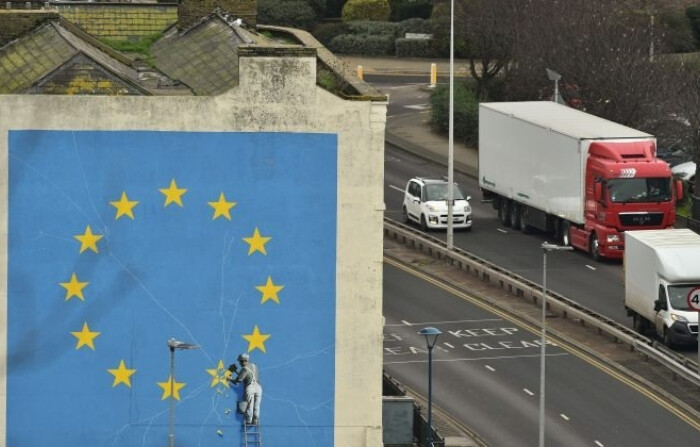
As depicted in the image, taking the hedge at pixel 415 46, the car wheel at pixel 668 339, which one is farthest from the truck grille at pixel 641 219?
the hedge at pixel 415 46

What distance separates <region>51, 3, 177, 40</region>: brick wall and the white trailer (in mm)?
17170

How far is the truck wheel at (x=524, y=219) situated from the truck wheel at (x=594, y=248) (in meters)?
4.71

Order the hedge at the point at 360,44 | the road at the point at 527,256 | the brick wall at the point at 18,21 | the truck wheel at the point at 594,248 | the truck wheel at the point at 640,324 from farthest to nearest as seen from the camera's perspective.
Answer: the hedge at the point at 360,44, the truck wheel at the point at 594,248, the road at the point at 527,256, the truck wheel at the point at 640,324, the brick wall at the point at 18,21

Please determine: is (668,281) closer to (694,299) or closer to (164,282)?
(694,299)

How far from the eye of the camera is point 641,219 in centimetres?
7594

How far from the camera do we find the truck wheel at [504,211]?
83.8 meters

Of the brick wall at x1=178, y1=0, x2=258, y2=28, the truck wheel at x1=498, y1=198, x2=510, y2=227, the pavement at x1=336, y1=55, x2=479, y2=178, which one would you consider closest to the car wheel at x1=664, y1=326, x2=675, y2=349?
the brick wall at x1=178, y1=0, x2=258, y2=28

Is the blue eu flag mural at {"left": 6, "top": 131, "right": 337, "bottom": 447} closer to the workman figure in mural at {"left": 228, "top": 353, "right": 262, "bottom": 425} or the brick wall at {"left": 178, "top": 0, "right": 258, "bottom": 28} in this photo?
the workman figure in mural at {"left": 228, "top": 353, "right": 262, "bottom": 425}

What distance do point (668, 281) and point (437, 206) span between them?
1956 cm

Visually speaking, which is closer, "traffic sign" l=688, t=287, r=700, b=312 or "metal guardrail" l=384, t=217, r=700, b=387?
"traffic sign" l=688, t=287, r=700, b=312

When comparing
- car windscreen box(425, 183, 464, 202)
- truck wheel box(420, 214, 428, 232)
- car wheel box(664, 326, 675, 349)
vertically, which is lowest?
truck wheel box(420, 214, 428, 232)

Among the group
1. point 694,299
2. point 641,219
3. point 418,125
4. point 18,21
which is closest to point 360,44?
point 418,125

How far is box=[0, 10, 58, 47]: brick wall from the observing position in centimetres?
5036

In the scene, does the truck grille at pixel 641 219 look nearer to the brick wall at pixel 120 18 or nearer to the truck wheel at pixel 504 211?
the truck wheel at pixel 504 211
